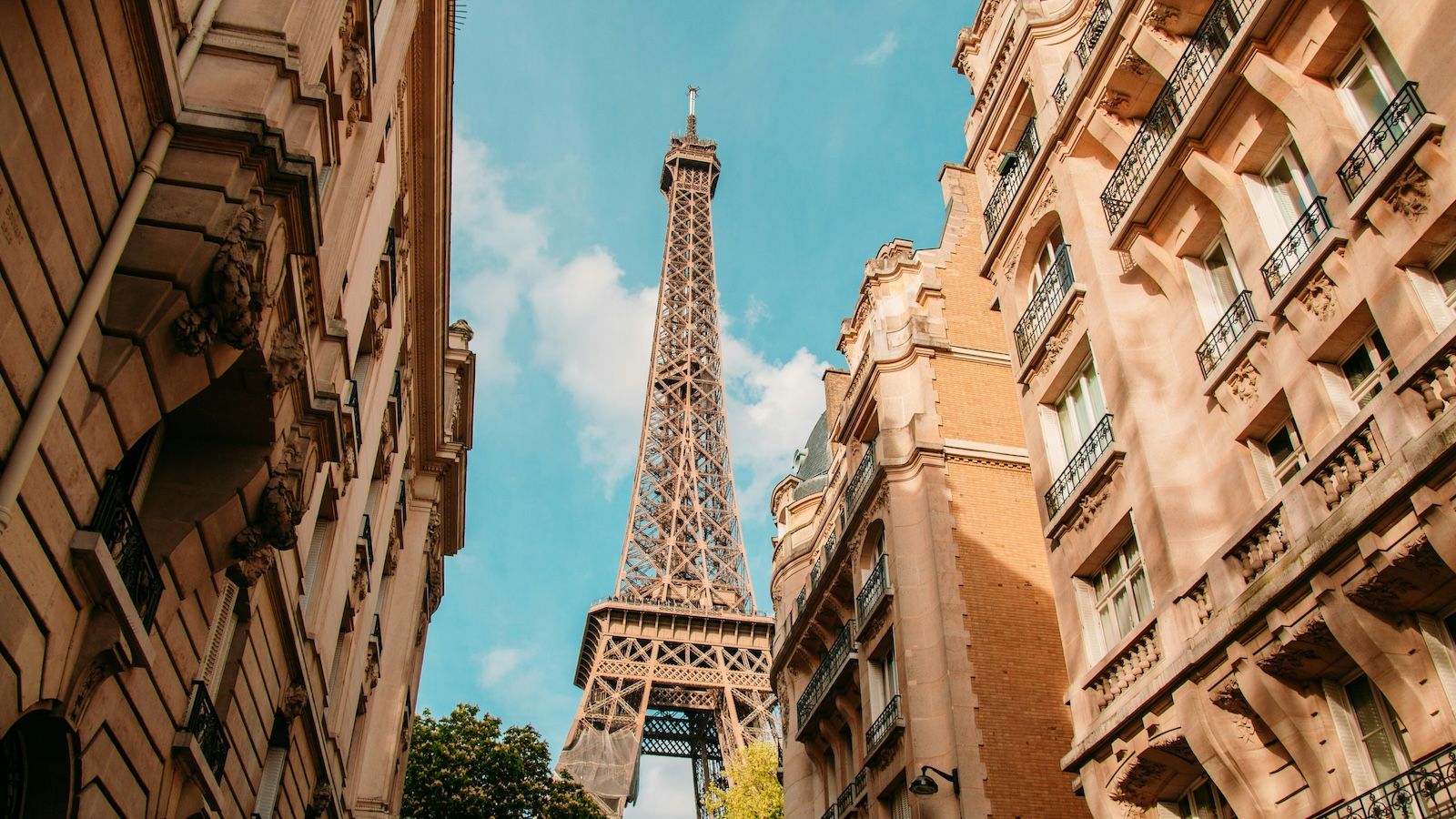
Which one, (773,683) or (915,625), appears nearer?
(915,625)

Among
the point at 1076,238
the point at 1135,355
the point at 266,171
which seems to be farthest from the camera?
the point at 1076,238

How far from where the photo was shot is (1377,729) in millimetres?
10047

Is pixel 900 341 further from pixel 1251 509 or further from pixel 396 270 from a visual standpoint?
pixel 1251 509

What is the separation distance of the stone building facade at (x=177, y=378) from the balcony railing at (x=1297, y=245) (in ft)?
32.1

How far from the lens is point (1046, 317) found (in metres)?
17.7

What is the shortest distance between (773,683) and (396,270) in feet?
58.0

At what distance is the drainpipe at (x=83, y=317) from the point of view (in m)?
6.78

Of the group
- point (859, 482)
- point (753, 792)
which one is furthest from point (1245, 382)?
point (753, 792)

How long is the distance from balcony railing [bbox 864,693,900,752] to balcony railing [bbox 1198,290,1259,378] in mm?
9862

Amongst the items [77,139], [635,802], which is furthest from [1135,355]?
[635,802]

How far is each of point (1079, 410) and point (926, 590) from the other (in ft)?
19.1

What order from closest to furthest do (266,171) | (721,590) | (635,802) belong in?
(266,171), (635,802), (721,590)

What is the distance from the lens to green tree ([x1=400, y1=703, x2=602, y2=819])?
37.5m

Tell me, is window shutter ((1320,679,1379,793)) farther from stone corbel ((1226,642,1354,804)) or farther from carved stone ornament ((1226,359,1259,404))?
carved stone ornament ((1226,359,1259,404))
